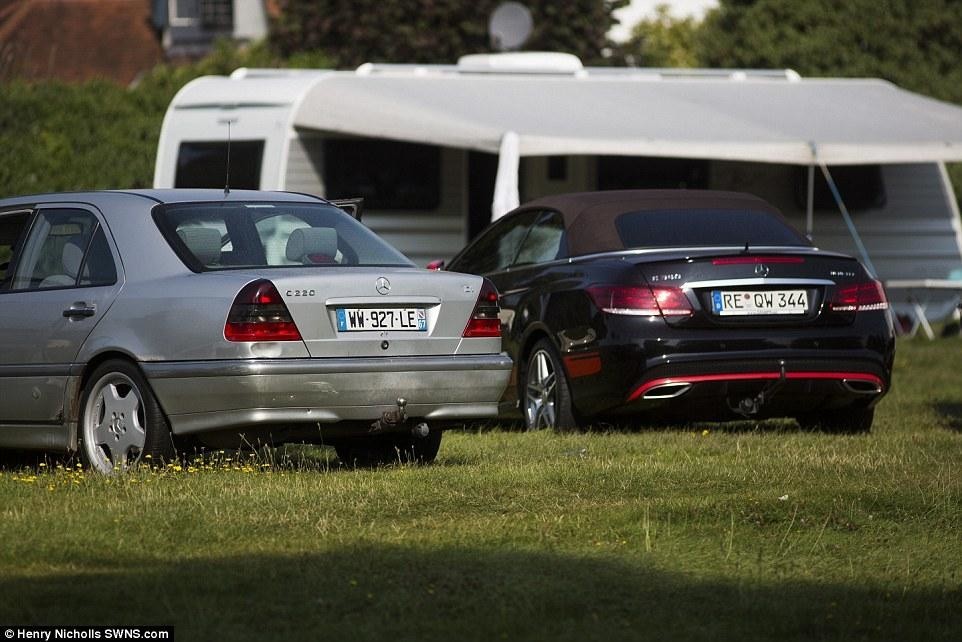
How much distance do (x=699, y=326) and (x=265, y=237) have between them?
2674 millimetres

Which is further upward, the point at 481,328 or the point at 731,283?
the point at 481,328

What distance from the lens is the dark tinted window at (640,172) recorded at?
22.1 meters

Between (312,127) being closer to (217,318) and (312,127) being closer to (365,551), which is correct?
(217,318)

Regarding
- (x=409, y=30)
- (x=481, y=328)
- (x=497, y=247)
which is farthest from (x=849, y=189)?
(x=409, y=30)

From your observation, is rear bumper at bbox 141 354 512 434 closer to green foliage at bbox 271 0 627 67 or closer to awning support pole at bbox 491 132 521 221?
awning support pole at bbox 491 132 521 221

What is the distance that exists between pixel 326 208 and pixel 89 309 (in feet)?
4.54

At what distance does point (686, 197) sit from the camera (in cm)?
1206

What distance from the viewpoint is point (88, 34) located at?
49.6 m

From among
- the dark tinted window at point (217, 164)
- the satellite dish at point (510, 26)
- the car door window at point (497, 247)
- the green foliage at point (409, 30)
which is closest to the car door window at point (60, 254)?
the car door window at point (497, 247)

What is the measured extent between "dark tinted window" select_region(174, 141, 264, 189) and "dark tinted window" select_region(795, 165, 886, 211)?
6351 millimetres

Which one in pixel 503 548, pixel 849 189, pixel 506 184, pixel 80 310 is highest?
pixel 80 310

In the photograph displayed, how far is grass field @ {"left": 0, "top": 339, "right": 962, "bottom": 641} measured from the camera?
5730 mm

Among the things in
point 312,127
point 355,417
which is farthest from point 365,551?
point 312,127

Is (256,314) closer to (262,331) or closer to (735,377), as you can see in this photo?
(262,331)
